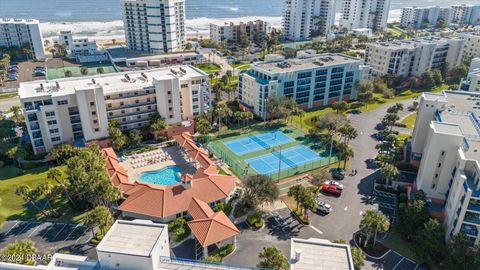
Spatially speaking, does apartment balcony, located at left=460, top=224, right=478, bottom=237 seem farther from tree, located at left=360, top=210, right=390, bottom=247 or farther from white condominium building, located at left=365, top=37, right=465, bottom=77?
white condominium building, located at left=365, top=37, right=465, bottom=77

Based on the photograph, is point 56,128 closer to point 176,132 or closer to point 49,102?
point 49,102

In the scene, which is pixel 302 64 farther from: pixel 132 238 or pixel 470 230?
pixel 132 238

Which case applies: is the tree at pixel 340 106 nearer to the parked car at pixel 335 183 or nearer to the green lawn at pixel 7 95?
the parked car at pixel 335 183

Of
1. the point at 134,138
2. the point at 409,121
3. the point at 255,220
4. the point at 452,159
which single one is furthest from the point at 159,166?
the point at 409,121

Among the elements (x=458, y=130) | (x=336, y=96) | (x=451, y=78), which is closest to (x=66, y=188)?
(x=458, y=130)

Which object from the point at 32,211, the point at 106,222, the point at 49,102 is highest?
the point at 49,102
